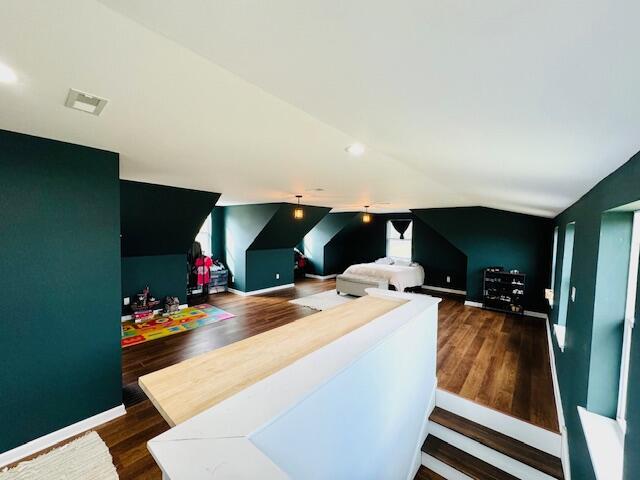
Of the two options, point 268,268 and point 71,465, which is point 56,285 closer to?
point 71,465

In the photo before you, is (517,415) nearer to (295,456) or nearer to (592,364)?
(592,364)

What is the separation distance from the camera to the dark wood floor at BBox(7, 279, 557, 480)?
95.7 inches

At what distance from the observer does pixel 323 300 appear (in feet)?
21.7

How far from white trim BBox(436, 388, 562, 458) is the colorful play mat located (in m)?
4.00

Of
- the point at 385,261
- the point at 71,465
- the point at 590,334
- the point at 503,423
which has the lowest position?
the point at 71,465

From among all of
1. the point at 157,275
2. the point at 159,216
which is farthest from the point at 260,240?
the point at 159,216

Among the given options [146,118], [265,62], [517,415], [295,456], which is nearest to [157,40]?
[265,62]

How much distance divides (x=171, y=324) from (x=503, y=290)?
650 centimetres

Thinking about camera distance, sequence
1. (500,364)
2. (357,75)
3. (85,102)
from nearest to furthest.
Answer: (357,75) < (85,102) < (500,364)

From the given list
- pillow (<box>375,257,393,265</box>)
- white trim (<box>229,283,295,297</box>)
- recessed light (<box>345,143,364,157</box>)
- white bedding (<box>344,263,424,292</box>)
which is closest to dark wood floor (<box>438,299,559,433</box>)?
white bedding (<box>344,263,424,292</box>)

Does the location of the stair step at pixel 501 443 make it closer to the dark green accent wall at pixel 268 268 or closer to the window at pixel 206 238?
the dark green accent wall at pixel 268 268

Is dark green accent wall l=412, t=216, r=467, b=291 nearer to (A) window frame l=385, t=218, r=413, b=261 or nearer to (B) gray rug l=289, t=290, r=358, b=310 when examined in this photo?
(A) window frame l=385, t=218, r=413, b=261

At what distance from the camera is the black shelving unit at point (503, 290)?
5477 millimetres

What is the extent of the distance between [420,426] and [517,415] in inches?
35.8
